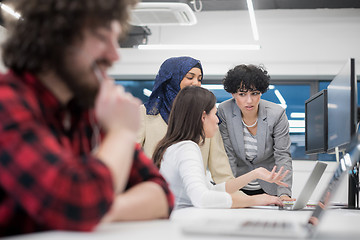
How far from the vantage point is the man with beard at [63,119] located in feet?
2.43

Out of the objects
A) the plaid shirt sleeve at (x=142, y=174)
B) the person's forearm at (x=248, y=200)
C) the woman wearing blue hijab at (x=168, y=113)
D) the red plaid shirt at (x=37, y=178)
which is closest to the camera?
the red plaid shirt at (x=37, y=178)

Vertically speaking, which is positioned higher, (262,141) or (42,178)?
(262,141)

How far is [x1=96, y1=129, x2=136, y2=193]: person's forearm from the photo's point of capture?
0.82 m

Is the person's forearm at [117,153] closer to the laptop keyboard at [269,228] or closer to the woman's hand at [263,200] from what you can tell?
the laptop keyboard at [269,228]

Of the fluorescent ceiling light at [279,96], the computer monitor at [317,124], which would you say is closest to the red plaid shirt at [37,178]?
the computer monitor at [317,124]

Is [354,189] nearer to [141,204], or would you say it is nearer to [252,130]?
[252,130]

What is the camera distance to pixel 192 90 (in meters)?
2.26

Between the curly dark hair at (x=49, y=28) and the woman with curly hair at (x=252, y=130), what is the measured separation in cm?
227

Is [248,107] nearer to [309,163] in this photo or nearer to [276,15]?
[309,163]

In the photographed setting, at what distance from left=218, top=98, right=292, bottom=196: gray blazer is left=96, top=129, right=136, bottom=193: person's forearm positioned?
2.24 metres

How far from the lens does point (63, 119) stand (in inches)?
35.9

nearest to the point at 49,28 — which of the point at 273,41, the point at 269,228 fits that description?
the point at 269,228

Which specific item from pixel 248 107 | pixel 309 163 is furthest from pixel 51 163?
pixel 309 163

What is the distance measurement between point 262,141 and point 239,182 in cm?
88
